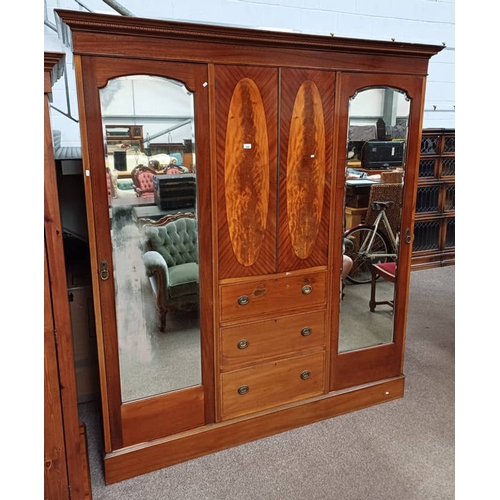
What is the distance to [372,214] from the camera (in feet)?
7.29

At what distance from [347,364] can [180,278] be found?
102 cm

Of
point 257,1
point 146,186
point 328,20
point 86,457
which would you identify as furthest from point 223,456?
point 328,20

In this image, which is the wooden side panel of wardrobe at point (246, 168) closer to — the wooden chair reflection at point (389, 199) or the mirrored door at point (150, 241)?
the mirrored door at point (150, 241)

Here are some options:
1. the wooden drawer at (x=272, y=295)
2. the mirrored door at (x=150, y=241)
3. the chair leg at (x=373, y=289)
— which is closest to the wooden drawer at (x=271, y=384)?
the mirrored door at (x=150, y=241)

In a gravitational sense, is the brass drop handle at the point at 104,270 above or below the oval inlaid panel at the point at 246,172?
below

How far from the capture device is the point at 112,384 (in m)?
1.84

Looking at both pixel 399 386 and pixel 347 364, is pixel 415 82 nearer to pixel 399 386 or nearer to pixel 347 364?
pixel 347 364

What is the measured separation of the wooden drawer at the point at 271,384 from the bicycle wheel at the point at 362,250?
1.46ft

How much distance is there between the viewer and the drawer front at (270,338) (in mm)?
2010

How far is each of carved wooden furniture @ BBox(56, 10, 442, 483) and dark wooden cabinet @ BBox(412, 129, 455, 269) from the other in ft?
8.45

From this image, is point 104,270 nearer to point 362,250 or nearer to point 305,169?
point 305,169

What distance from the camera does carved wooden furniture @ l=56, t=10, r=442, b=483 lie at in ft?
5.45

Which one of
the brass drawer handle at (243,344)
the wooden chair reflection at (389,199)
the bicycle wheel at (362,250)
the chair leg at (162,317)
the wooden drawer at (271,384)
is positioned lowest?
the wooden drawer at (271,384)

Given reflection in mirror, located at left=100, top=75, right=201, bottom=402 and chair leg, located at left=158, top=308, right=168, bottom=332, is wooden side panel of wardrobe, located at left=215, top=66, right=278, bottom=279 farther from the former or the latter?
chair leg, located at left=158, top=308, right=168, bottom=332
